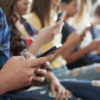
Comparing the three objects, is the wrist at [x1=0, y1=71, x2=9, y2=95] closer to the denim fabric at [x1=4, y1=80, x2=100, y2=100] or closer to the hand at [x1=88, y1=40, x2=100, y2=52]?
the denim fabric at [x1=4, y1=80, x2=100, y2=100]

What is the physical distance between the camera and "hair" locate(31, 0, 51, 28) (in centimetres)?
70

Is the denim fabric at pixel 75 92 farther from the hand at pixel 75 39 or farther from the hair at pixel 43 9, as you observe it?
the hand at pixel 75 39

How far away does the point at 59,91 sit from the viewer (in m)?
0.61

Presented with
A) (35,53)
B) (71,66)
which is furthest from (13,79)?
(71,66)

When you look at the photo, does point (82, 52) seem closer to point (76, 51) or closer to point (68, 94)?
point (76, 51)

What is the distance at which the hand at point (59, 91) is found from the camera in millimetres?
585

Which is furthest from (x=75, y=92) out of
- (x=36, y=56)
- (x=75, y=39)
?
(x=75, y=39)

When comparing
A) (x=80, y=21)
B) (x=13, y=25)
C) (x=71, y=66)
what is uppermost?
(x=13, y=25)

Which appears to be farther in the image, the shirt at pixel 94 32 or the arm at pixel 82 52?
the shirt at pixel 94 32

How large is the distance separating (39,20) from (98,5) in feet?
2.53

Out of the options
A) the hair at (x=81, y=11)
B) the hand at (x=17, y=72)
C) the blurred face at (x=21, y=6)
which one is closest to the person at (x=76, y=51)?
the hair at (x=81, y=11)

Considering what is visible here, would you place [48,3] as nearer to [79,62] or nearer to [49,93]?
[49,93]

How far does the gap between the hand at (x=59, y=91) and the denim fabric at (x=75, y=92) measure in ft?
0.06

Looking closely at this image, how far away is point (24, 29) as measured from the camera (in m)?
0.66
